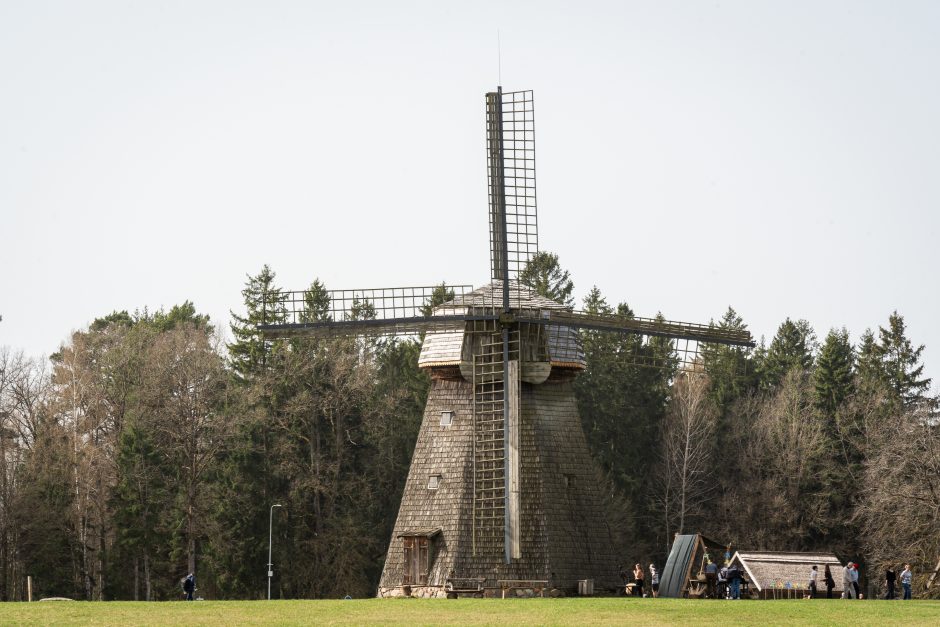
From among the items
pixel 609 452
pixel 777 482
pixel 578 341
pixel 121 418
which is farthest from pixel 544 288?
pixel 578 341

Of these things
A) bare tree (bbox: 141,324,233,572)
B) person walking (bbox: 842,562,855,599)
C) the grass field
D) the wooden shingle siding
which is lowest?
the grass field

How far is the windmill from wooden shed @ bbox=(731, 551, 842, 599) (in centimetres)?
469

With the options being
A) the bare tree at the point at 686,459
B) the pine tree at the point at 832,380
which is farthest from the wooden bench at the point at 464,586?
the pine tree at the point at 832,380

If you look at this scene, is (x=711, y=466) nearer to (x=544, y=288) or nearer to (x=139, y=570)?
(x=544, y=288)

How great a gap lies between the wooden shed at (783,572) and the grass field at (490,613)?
21.2ft

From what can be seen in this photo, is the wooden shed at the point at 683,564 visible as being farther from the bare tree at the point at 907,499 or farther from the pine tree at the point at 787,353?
the pine tree at the point at 787,353

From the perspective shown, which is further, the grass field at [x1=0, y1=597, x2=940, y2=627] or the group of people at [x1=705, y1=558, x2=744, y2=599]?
the group of people at [x1=705, y1=558, x2=744, y2=599]

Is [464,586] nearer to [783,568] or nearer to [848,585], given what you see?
[783,568]

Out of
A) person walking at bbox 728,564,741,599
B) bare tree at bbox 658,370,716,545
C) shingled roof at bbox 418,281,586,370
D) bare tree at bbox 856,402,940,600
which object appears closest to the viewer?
person walking at bbox 728,564,741,599

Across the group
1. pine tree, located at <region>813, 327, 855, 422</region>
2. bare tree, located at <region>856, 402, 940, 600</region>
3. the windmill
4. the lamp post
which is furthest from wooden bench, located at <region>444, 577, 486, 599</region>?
pine tree, located at <region>813, 327, 855, 422</region>

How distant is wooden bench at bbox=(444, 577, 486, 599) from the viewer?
167 feet

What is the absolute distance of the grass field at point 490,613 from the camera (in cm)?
3703

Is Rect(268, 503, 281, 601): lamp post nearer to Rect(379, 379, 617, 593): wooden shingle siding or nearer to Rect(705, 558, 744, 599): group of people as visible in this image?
Rect(379, 379, 617, 593): wooden shingle siding

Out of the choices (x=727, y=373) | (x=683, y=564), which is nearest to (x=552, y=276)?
(x=727, y=373)
